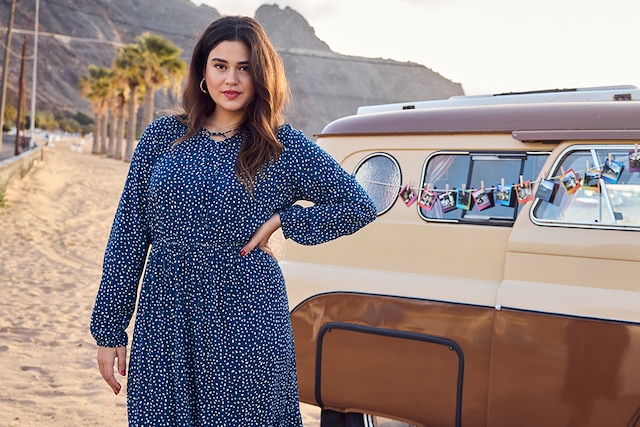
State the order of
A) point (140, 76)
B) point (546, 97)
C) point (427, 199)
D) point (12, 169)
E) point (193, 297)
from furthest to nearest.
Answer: point (140, 76) < point (12, 169) < point (546, 97) < point (427, 199) < point (193, 297)

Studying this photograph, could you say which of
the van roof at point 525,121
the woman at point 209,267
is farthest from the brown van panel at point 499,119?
the woman at point 209,267

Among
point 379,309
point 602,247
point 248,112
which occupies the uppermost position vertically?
point 248,112

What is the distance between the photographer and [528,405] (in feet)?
10.2

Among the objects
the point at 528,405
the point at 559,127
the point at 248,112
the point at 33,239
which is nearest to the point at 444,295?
the point at 528,405

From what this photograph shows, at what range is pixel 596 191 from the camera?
3188 mm

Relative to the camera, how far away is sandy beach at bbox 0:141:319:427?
4844 millimetres

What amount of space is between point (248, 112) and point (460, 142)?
157 centimetres

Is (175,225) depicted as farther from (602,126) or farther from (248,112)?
(602,126)

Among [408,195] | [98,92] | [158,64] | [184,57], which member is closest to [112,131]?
[98,92]

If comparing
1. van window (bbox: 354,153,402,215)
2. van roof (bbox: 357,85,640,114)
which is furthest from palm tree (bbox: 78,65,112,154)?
van window (bbox: 354,153,402,215)

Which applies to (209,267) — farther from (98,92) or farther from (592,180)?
(98,92)

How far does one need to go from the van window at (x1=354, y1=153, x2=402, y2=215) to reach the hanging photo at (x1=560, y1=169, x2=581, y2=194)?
866mm

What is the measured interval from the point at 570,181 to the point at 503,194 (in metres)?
0.32

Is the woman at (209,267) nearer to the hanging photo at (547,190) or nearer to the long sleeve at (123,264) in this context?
the long sleeve at (123,264)
